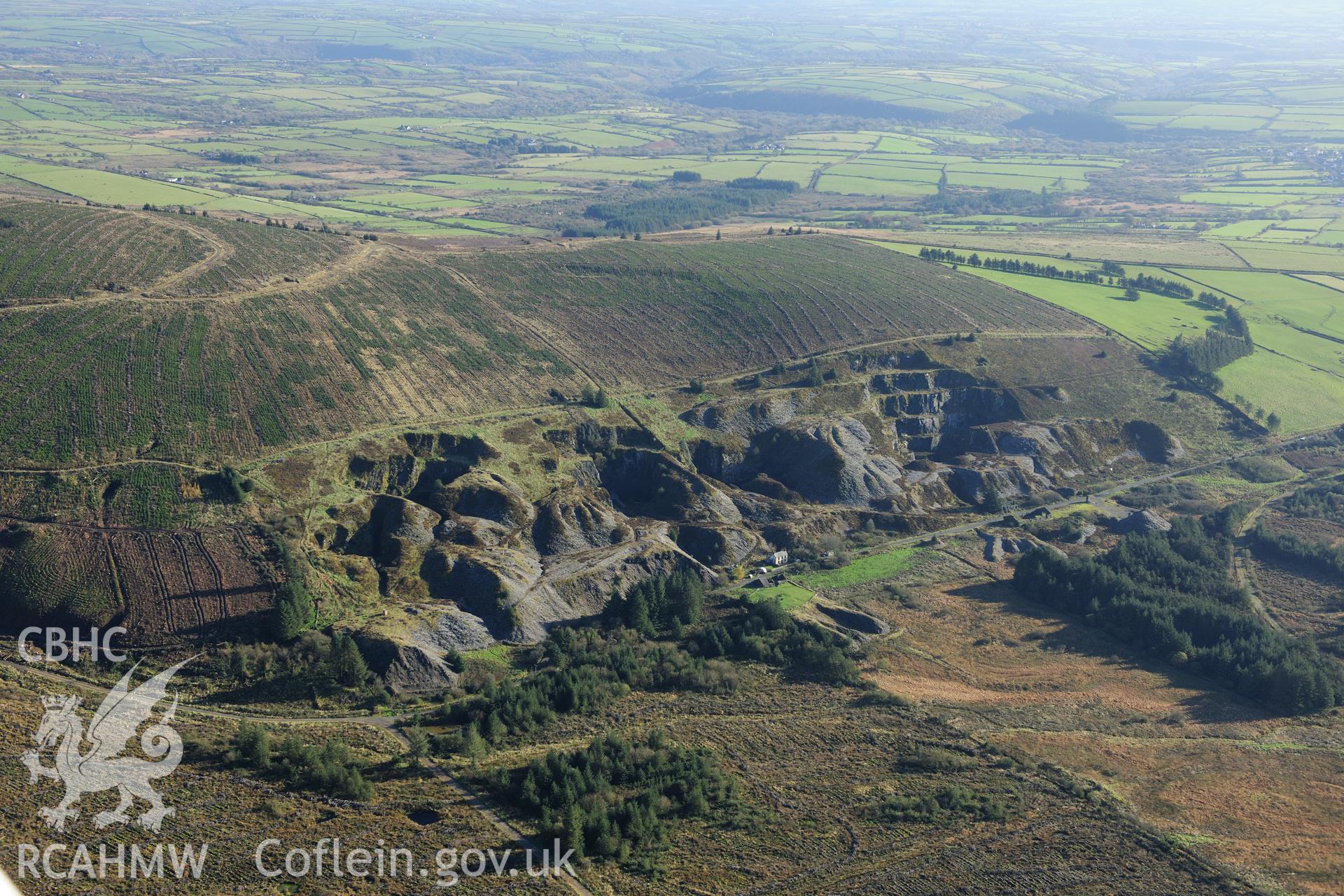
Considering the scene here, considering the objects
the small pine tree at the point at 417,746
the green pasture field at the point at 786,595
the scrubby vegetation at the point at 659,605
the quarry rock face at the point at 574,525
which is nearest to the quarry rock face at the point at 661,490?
the quarry rock face at the point at 574,525

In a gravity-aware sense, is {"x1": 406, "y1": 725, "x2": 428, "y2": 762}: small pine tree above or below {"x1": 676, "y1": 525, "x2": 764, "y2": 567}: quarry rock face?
below

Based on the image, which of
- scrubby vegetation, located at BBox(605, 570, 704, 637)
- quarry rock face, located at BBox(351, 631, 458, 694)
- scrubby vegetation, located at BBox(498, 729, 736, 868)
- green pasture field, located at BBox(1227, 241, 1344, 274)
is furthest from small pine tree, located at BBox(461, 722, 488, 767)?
green pasture field, located at BBox(1227, 241, 1344, 274)

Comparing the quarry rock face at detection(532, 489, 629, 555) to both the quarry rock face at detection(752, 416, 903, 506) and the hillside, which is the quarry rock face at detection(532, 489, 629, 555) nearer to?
the quarry rock face at detection(752, 416, 903, 506)

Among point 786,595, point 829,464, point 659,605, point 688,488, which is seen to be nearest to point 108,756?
point 659,605

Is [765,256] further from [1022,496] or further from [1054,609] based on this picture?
[1054,609]

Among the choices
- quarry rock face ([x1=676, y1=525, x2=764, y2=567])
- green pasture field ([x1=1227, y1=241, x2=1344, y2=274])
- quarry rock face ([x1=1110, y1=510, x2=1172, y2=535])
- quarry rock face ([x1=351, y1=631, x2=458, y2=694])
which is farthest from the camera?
green pasture field ([x1=1227, y1=241, x2=1344, y2=274])

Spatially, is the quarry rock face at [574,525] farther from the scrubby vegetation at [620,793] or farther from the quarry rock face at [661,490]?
the scrubby vegetation at [620,793]

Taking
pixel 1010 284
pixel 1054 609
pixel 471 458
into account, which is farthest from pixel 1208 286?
pixel 471 458
